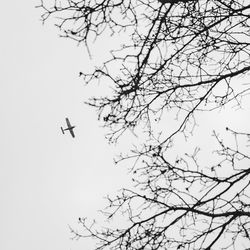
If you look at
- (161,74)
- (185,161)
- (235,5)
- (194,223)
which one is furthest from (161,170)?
(235,5)

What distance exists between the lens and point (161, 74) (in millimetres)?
4668

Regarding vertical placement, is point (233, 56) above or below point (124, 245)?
above

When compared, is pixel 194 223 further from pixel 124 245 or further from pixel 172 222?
pixel 124 245

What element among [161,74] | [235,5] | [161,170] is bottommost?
[161,170]

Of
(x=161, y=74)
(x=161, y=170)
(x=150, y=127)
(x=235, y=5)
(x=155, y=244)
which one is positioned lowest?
(x=155, y=244)

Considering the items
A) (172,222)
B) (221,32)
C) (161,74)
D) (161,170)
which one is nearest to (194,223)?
(172,222)

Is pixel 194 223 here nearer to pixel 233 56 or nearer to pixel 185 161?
pixel 185 161

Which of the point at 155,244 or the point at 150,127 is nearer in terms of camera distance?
the point at 155,244

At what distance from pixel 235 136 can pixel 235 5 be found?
135 centimetres

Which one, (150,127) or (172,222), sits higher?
(150,127)

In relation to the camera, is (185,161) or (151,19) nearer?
(151,19)

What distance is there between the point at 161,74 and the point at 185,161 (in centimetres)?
93

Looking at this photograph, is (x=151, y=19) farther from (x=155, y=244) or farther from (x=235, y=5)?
(x=155, y=244)

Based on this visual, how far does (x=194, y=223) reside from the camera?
4.48 metres
